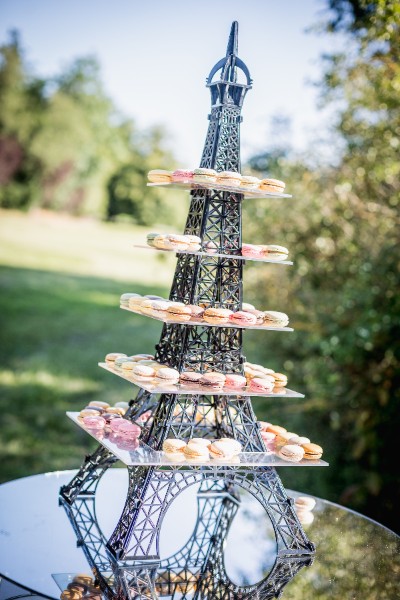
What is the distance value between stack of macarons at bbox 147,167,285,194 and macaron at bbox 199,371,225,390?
2.89ft

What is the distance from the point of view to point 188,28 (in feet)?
24.4

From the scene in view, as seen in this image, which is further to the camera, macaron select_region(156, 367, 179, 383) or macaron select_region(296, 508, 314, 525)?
macaron select_region(296, 508, 314, 525)

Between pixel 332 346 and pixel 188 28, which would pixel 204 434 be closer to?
pixel 332 346

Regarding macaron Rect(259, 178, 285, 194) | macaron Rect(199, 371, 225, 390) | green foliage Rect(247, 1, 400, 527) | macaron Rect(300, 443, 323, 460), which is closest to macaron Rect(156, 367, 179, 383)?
macaron Rect(199, 371, 225, 390)

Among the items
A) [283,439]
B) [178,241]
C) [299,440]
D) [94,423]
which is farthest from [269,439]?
[178,241]

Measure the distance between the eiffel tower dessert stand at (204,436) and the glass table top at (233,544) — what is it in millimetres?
75

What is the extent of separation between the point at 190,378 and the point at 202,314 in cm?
30

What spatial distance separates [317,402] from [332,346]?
3.43 feet

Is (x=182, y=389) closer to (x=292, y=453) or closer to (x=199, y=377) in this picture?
(x=199, y=377)

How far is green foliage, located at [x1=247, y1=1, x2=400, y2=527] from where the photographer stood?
6375mm

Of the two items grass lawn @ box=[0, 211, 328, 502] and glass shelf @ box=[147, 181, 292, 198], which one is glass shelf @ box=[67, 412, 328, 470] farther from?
grass lawn @ box=[0, 211, 328, 502]

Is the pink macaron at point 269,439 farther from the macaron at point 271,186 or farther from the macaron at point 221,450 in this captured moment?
the macaron at point 271,186

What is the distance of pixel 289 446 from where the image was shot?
336 centimetres

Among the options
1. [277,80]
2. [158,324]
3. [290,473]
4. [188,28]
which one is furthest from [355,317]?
[158,324]
